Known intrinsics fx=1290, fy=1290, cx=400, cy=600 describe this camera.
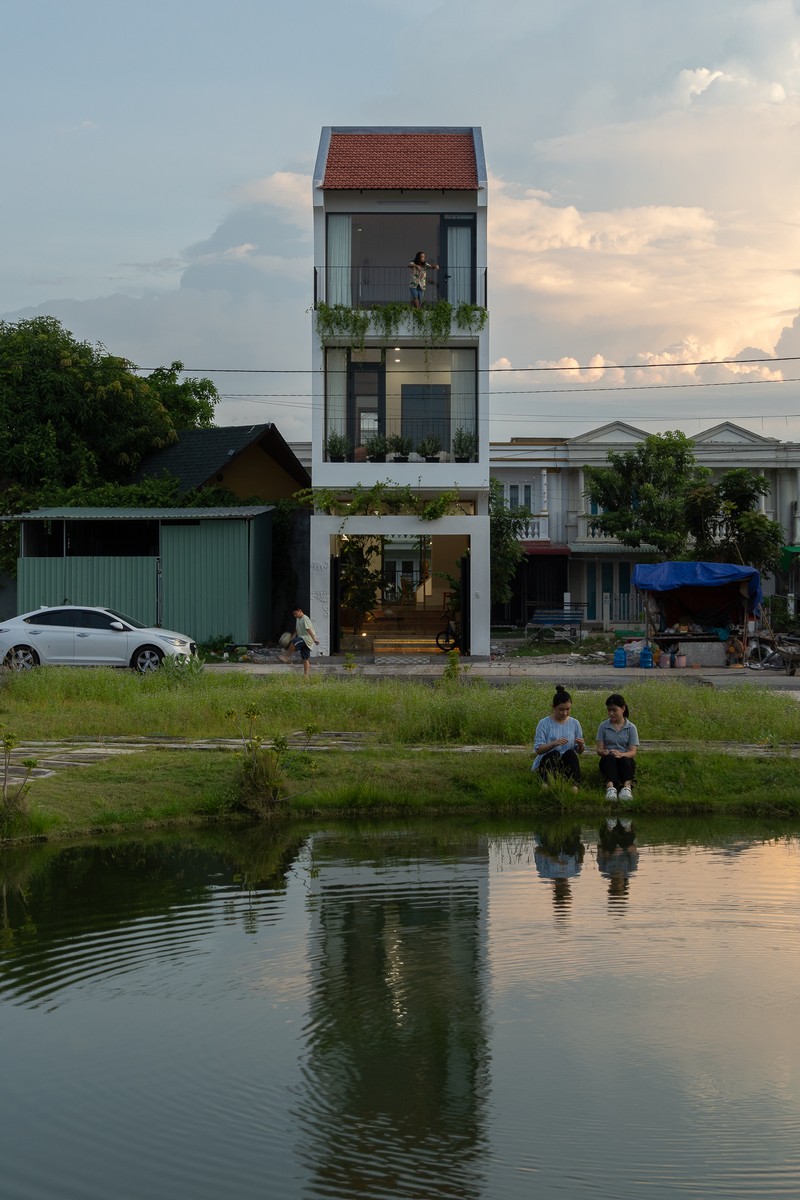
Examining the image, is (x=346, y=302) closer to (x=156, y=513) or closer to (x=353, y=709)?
(x=156, y=513)

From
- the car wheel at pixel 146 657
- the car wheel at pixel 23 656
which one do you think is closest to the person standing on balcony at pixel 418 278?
the car wheel at pixel 146 657

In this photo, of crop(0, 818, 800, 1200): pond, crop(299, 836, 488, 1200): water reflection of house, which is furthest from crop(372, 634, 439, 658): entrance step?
crop(299, 836, 488, 1200): water reflection of house

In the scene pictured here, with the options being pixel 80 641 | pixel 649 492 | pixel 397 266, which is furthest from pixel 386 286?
pixel 80 641

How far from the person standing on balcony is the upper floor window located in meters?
0.39

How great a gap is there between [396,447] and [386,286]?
4461mm

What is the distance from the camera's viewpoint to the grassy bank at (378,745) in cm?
1248

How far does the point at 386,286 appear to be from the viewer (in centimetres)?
3347

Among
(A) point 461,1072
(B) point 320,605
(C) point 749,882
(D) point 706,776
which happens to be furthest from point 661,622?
(A) point 461,1072

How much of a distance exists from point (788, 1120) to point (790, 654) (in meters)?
22.9

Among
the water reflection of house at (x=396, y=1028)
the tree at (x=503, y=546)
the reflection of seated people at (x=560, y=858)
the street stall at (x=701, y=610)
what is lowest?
the water reflection of house at (x=396, y=1028)

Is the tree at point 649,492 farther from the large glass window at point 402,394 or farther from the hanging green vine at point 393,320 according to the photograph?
the hanging green vine at point 393,320

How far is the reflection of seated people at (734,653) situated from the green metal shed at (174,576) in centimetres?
1129

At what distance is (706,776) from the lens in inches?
519

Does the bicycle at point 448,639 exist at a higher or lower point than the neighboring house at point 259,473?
lower
